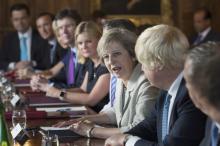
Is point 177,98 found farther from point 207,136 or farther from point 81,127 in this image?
point 81,127

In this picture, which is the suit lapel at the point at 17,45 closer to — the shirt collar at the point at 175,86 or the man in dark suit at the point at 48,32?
the man in dark suit at the point at 48,32

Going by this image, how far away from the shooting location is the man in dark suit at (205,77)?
1734mm

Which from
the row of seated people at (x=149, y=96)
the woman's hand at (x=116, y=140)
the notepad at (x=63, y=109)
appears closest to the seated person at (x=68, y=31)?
the notepad at (x=63, y=109)

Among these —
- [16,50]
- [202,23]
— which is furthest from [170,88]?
[202,23]

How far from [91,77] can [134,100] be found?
128cm

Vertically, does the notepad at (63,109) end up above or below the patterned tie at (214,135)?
below

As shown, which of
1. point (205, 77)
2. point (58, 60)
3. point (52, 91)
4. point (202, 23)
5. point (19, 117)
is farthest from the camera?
point (202, 23)

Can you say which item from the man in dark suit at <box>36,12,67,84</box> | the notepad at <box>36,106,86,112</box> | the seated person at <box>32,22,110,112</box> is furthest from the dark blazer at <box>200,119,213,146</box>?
the man in dark suit at <box>36,12,67,84</box>

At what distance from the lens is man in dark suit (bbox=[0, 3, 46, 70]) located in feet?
24.5

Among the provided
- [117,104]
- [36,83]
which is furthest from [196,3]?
[117,104]

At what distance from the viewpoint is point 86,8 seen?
29.4 ft

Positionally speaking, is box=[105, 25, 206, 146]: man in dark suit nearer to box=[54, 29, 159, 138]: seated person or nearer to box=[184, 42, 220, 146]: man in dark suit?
box=[54, 29, 159, 138]: seated person

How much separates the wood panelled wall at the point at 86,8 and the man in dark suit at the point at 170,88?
6.35 meters

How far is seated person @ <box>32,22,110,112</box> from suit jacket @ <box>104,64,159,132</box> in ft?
2.14
